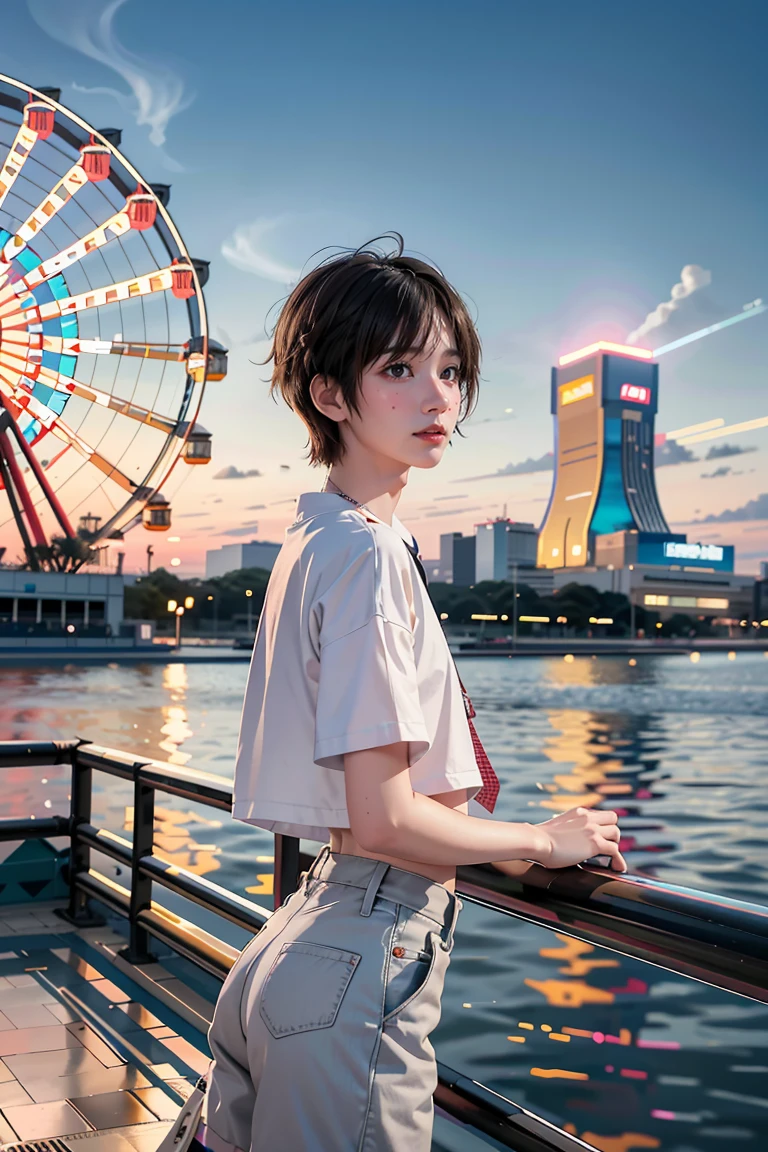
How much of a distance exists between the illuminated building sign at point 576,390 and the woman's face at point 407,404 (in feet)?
560

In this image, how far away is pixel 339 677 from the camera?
47.4 inches

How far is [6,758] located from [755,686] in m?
47.3

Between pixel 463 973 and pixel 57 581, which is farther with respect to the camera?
pixel 57 581

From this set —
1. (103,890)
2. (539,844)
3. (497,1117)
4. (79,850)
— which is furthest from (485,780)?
(79,850)

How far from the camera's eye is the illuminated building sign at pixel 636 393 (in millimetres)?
166375

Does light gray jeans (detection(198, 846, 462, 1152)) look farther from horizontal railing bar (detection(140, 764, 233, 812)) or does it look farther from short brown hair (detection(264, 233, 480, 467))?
horizontal railing bar (detection(140, 764, 233, 812))

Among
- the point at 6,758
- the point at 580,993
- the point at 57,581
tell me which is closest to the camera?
the point at 6,758

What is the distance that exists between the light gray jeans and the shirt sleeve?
0.18m

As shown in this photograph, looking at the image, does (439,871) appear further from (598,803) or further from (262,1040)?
(598,803)

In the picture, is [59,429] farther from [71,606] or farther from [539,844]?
[71,606]

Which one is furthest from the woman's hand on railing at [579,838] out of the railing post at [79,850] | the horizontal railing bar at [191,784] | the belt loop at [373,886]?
the railing post at [79,850]

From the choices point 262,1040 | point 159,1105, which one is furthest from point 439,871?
point 159,1105

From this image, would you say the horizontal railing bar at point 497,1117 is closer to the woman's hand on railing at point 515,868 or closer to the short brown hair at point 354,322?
the woman's hand on railing at point 515,868

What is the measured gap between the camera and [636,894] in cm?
148
